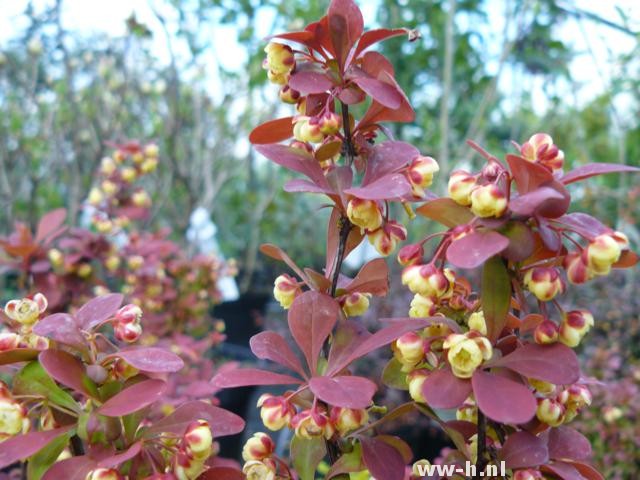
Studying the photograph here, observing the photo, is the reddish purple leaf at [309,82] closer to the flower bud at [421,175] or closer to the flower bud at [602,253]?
the flower bud at [421,175]

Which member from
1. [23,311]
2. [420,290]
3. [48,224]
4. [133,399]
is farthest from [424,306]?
[48,224]

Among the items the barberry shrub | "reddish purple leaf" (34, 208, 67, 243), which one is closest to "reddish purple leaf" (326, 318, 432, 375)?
the barberry shrub

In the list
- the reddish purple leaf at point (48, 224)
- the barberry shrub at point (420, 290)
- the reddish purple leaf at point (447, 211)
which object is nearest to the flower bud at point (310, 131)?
the barberry shrub at point (420, 290)

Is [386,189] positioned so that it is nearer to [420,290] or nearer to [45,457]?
[420,290]

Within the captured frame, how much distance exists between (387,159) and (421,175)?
0.12 ft

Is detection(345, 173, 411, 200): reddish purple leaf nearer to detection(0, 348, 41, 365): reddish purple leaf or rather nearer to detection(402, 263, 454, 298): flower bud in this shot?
detection(402, 263, 454, 298): flower bud

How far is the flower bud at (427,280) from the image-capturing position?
1.56 feet

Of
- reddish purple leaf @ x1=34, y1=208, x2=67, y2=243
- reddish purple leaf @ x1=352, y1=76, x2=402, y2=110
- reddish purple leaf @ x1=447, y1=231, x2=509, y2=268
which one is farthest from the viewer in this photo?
reddish purple leaf @ x1=34, y1=208, x2=67, y2=243

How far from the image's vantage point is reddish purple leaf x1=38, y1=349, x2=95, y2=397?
47cm

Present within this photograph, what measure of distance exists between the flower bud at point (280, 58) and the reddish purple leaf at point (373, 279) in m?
0.19

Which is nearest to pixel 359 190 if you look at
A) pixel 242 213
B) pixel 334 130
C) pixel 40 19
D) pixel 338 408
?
pixel 334 130

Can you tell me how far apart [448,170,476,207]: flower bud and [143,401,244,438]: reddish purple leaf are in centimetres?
25

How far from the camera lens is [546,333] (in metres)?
0.47

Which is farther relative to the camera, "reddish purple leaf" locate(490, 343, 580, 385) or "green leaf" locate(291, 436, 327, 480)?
"green leaf" locate(291, 436, 327, 480)
